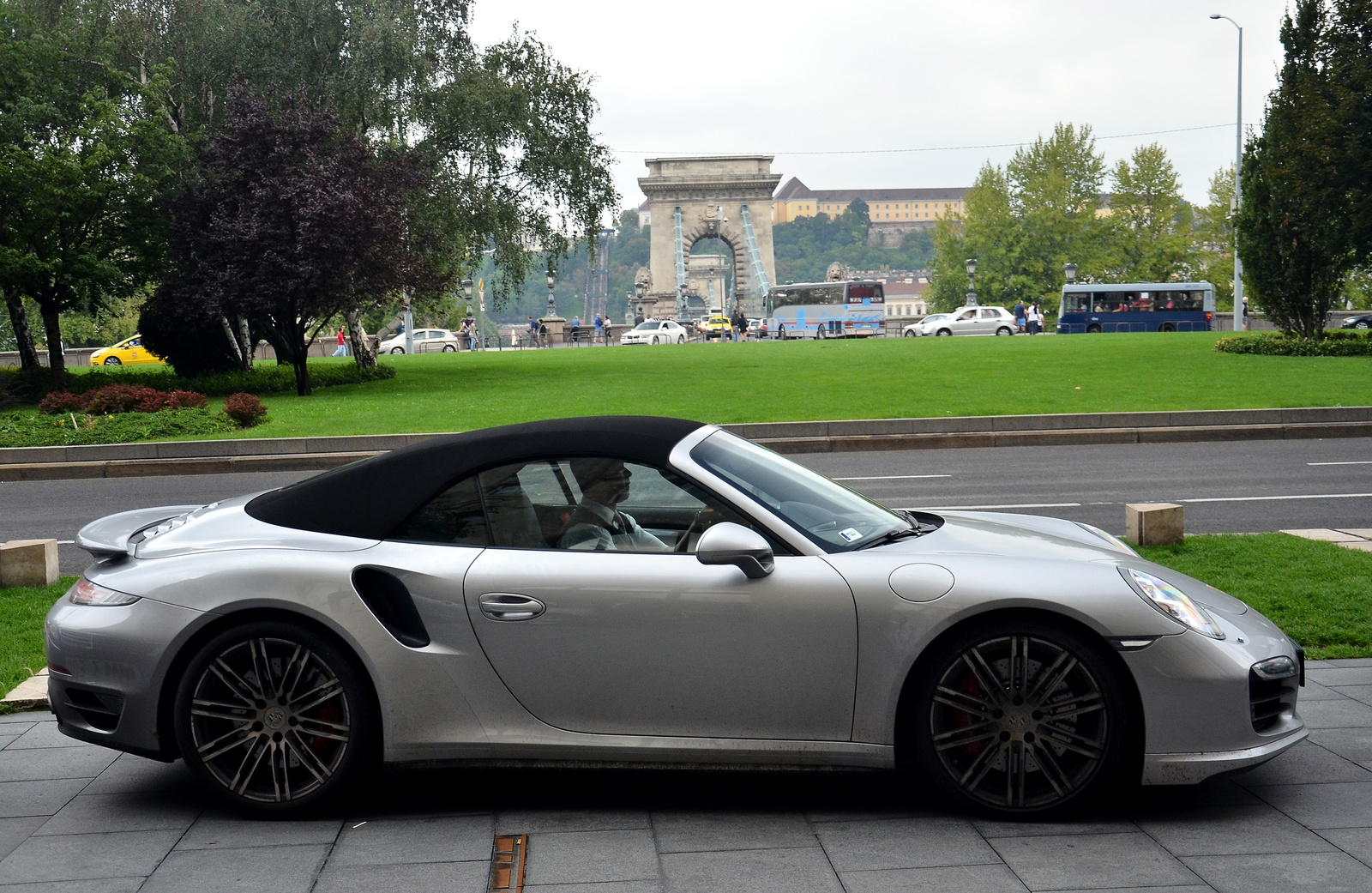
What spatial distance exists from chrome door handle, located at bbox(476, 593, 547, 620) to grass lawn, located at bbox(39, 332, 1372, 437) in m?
12.2

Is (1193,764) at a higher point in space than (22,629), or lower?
higher

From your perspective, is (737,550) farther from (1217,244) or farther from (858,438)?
(1217,244)

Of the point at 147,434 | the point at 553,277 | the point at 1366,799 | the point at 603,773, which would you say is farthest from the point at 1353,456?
the point at 553,277

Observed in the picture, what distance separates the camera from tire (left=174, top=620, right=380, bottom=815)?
148 inches

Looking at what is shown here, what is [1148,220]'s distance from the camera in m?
68.6

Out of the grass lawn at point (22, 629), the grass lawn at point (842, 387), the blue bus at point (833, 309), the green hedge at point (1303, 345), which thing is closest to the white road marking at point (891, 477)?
the grass lawn at point (842, 387)

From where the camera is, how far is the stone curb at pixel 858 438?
1627 cm

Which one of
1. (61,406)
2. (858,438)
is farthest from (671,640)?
(61,406)

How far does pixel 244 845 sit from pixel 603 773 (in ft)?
3.97

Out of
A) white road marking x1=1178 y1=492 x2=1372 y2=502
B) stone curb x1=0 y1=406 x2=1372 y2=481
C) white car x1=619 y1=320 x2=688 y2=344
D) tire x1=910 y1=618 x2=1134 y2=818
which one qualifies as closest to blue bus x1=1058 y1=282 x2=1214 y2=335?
white car x1=619 y1=320 x2=688 y2=344

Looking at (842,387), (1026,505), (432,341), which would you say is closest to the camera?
(1026,505)

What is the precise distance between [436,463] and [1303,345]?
29011mm

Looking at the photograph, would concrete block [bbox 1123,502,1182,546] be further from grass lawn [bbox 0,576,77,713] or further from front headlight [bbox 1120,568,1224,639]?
grass lawn [bbox 0,576,77,713]

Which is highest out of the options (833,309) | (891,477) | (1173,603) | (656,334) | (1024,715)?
(833,309)
